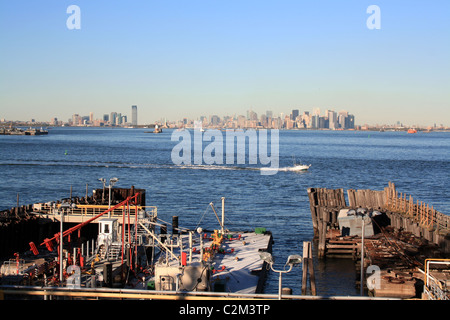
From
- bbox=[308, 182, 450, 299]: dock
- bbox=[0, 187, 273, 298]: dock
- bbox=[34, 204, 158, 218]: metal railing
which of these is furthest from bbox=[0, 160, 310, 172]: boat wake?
bbox=[0, 187, 273, 298]: dock

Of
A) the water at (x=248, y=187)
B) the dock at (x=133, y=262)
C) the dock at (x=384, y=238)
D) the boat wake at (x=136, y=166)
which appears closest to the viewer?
the dock at (x=133, y=262)

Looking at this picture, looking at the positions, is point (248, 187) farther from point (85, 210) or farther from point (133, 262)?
point (133, 262)

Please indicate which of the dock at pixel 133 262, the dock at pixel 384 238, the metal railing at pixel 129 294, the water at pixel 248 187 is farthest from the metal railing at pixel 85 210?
the metal railing at pixel 129 294

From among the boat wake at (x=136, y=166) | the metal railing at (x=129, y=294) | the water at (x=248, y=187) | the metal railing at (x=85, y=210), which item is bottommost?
the water at (x=248, y=187)

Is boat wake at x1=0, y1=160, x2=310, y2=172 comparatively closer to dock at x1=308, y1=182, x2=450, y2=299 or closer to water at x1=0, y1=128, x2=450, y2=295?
water at x1=0, y1=128, x2=450, y2=295

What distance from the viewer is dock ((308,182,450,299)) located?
28344mm

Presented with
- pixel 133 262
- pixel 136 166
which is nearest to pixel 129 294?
pixel 133 262

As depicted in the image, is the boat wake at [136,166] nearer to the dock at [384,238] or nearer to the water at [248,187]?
the water at [248,187]

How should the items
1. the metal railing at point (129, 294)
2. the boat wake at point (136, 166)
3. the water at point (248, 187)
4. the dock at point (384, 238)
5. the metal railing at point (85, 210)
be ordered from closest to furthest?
1. the metal railing at point (129, 294)
2. the dock at point (384, 238)
3. the metal railing at point (85, 210)
4. the water at point (248, 187)
5. the boat wake at point (136, 166)

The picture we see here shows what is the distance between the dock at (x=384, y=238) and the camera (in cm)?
2834

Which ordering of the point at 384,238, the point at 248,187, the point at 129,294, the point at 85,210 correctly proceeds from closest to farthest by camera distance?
the point at 129,294, the point at 384,238, the point at 85,210, the point at 248,187

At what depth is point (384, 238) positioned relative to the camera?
1587 inches

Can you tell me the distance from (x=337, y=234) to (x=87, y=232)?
1955 cm

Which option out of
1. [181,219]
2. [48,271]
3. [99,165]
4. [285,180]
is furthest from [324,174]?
[48,271]
